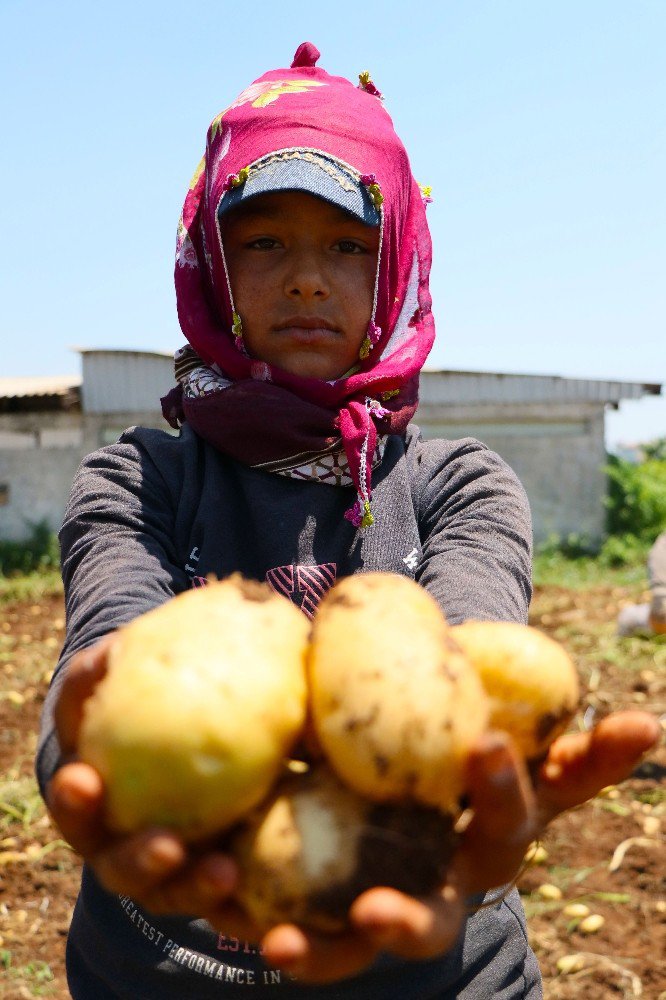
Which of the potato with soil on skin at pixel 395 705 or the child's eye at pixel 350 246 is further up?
the child's eye at pixel 350 246

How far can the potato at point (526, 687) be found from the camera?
4.21 feet

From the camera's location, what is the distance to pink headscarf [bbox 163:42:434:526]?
6.54 ft

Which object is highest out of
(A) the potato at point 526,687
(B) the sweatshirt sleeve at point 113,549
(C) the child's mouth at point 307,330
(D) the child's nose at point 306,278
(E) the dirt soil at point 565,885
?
(D) the child's nose at point 306,278

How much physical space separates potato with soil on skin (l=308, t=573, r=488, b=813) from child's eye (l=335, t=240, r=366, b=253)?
3.49 feet

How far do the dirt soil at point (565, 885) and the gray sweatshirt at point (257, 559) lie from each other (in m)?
1.07

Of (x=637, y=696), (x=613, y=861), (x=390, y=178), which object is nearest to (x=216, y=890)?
(x=390, y=178)

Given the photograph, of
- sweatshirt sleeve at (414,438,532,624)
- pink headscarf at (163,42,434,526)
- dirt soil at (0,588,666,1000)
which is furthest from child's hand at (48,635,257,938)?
dirt soil at (0,588,666,1000)

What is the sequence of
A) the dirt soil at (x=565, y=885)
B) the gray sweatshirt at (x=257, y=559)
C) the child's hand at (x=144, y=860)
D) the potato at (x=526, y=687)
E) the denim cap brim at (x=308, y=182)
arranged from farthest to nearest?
1. the dirt soil at (x=565, y=885)
2. the denim cap brim at (x=308, y=182)
3. the gray sweatshirt at (x=257, y=559)
4. the potato at (x=526, y=687)
5. the child's hand at (x=144, y=860)

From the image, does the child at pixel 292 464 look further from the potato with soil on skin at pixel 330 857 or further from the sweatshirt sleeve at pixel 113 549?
the potato with soil on skin at pixel 330 857

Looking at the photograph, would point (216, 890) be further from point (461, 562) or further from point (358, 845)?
point (461, 562)

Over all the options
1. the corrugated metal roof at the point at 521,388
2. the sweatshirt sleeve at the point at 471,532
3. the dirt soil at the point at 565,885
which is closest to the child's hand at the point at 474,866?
the sweatshirt sleeve at the point at 471,532

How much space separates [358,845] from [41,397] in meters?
14.4

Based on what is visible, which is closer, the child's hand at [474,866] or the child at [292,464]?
the child's hand at [474,866]

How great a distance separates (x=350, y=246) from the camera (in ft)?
6.78
